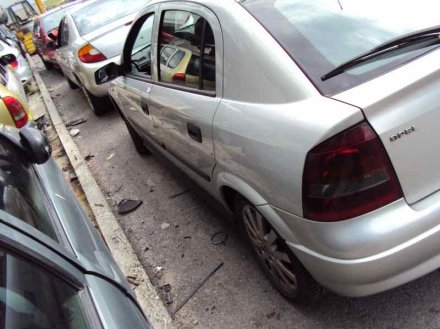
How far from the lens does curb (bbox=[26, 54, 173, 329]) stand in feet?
9.95

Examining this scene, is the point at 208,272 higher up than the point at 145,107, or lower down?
lower down

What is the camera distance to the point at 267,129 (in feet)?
7.14

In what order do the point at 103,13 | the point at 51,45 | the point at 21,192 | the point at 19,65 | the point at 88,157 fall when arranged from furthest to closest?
the point at 19,65 < the point at 51,45 < the point at 103,13 < the point at 88,157 < the point at 21,192

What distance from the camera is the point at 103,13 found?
7754 millimetres

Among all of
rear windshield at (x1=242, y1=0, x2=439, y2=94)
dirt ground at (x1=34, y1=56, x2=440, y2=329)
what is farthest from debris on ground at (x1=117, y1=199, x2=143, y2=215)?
rear windshield at (x1=242, y1=0, x2=439, y2=94)

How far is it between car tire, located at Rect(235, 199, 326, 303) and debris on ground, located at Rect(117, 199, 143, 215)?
1.93m

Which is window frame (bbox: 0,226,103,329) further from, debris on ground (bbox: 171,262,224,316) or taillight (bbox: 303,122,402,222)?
debris on ground (bbox: 171,262,224,316)

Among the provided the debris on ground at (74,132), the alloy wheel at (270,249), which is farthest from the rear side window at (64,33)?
the alloy wheel at (270,249)

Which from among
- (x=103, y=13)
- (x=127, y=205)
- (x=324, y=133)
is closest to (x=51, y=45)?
(x=103, y=13)

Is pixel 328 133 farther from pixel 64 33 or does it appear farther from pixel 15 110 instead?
pixel 64 33

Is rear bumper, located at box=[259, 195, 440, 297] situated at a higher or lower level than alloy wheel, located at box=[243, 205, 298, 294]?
higher

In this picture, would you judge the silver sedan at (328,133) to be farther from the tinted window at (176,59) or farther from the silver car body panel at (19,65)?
the silver car body panel at (19,65)

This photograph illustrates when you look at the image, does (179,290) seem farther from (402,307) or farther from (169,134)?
(402,307)

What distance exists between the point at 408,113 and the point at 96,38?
607 centimetres
